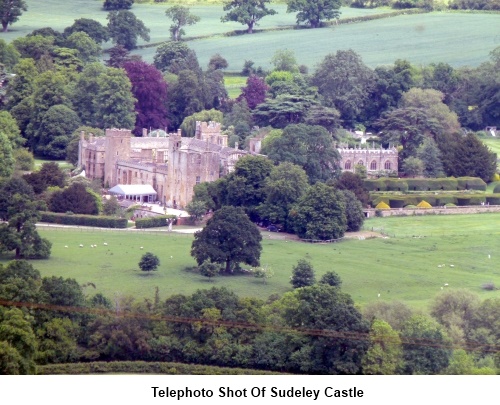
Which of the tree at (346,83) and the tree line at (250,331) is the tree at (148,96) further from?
the tree line at (250,331)

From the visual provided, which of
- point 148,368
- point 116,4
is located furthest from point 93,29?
point 148,368

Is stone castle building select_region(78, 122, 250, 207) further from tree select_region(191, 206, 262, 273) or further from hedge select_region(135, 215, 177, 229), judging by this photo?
tree select_region(191, 206, 262, 273)

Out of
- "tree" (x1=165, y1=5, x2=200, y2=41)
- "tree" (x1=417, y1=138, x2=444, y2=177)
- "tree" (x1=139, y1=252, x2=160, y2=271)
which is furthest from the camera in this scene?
"tree" (x1=165, y1=5, x2=200, y2=41)

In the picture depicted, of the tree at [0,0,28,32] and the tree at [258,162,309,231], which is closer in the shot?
the tree at [258,162,309,231]

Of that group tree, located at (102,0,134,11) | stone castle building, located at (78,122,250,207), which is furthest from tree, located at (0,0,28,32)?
stone castle building, located at (78,122,250,207)

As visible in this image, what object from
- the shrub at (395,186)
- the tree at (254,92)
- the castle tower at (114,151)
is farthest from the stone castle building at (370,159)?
the tree at (254,92)

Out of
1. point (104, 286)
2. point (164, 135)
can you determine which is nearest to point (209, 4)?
point (164, 135)
